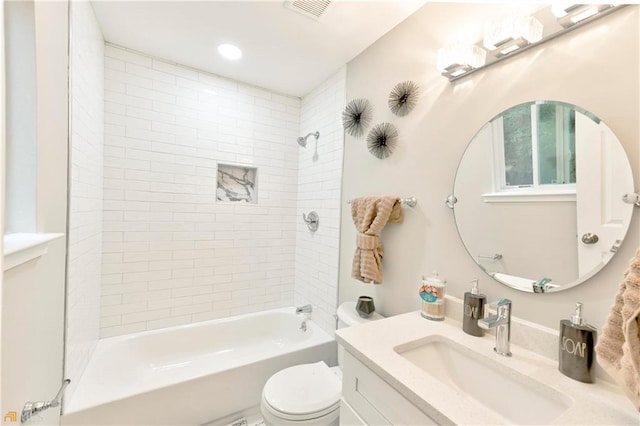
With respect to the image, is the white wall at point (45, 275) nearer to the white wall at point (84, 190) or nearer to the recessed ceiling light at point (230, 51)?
the white wall at point (84, 190)

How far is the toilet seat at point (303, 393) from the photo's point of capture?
1276mm

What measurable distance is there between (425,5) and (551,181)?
112 centimetres

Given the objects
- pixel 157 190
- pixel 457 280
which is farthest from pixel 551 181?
pixel 157 190

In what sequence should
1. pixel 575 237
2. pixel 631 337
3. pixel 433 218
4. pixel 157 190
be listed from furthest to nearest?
pixel 157 190 → pixel 433 218 → pixel 575 237 → pixel 631 337

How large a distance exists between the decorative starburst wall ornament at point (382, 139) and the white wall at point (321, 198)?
362 millimetres

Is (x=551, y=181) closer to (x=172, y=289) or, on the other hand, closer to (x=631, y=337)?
(x=631, y=337)

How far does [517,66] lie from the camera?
1.03 metres

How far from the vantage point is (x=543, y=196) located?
0.95m

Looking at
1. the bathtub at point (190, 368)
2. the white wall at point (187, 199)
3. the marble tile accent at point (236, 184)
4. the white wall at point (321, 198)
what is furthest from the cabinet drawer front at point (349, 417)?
the marble tile accent at point (236, 184)

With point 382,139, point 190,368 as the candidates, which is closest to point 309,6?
point 382,139

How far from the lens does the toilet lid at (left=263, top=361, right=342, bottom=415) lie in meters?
1.30

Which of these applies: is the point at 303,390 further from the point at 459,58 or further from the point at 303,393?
the point at 459,58

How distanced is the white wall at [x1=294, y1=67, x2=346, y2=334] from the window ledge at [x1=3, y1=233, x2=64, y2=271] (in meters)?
1.59

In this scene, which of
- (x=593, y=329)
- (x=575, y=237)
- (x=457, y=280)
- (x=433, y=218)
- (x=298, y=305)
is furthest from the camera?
(x=298, y=305)
